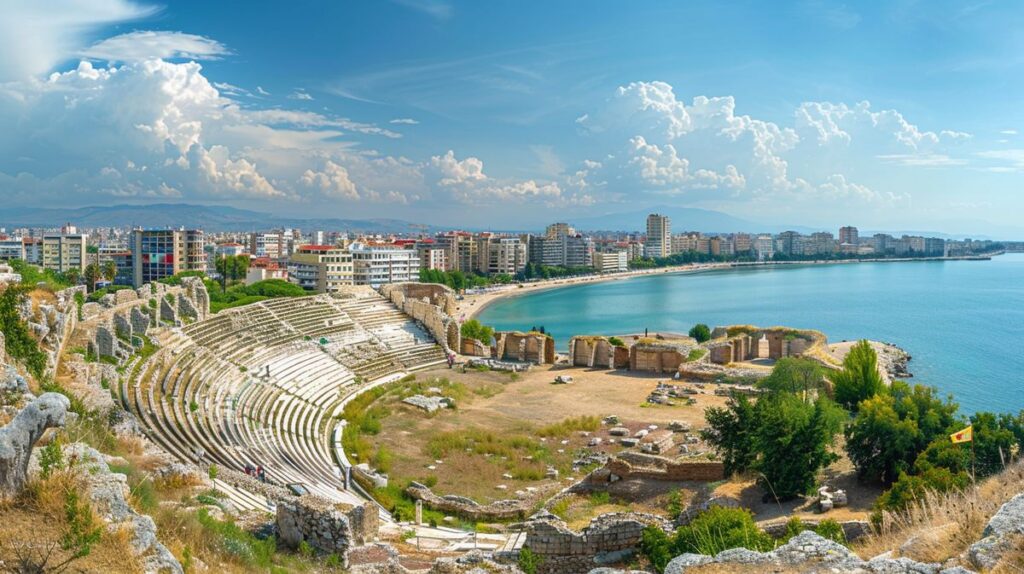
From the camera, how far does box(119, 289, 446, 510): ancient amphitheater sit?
726 inches

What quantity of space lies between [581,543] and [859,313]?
81.7 meters

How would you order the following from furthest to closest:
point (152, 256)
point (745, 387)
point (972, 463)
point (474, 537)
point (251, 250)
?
point (251, 250) → point (152, 256) → point (745, 387) → point (474, 537) → point (972, 463)

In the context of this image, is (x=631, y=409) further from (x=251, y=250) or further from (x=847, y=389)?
(x=251, y=250)

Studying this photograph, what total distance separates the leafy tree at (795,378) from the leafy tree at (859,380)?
1.16 meters

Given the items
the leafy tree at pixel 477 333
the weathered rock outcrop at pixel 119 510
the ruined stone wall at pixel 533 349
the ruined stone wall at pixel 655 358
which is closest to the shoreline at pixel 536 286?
the leafy tree at pixel 477 333

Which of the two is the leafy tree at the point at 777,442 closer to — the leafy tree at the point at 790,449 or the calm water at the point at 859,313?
the leafy tree at the point at 790,449

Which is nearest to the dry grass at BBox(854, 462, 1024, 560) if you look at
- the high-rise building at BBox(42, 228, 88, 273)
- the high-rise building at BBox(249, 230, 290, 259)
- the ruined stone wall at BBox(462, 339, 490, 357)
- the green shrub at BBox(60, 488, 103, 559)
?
the green shrub at BBox(60, 488, 103, 559)

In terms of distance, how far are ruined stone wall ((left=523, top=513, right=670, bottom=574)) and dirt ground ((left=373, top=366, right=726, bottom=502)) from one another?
6221 mm

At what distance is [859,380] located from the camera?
88.8 feet

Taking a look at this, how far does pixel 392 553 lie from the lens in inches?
460

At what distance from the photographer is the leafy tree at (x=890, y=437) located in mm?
15969

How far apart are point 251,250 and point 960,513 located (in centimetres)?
16451

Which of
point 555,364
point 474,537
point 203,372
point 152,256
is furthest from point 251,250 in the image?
point 474,537

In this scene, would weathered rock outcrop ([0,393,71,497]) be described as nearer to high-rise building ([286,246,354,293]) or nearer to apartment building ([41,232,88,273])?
high-rise building ([286,246,354,293])
